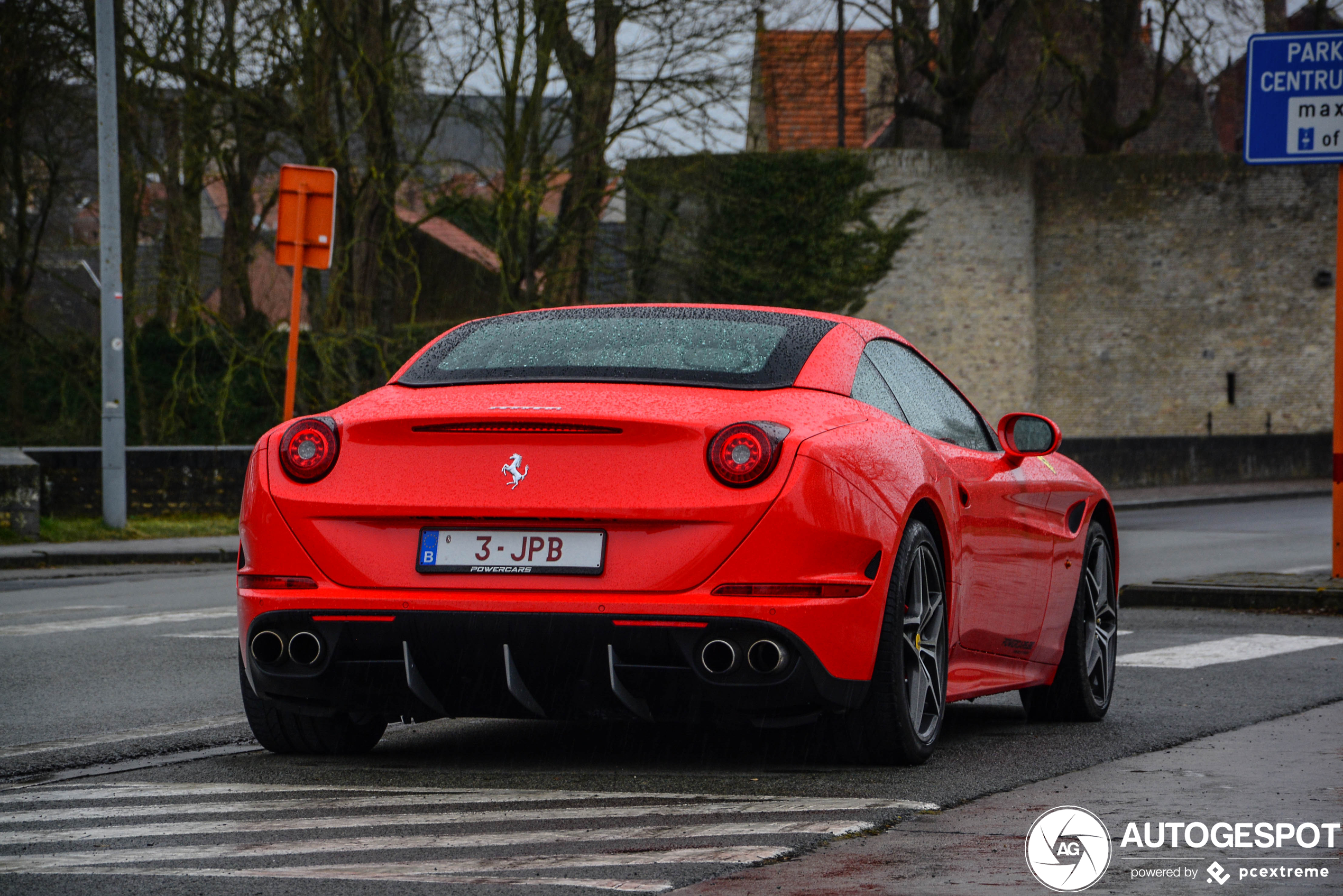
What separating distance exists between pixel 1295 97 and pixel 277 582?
9185 millimetres

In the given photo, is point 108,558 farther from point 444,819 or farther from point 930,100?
point 930,100

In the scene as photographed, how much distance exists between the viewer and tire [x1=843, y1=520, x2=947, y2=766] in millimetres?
5348

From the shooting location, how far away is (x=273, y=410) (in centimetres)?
2939

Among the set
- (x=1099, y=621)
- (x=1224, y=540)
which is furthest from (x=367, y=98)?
(x=1099, y=621)

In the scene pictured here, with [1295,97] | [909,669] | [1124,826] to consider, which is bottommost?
[1124,826]

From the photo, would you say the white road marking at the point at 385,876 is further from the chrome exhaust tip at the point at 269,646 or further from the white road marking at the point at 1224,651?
the white road marking at the point at 1224,651

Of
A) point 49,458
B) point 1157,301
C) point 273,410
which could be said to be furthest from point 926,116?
point 49,458

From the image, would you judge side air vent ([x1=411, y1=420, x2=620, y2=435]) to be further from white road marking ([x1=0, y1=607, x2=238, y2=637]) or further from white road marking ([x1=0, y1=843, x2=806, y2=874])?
white road marking ([x1=0, y1=607, x2=238, y2=637])

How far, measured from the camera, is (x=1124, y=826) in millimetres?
4598

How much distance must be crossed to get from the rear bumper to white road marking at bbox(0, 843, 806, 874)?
1.93 ft

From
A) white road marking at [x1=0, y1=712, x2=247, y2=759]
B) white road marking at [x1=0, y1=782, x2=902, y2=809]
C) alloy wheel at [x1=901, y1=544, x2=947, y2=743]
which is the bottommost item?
white road marking at [x1=0, y1=712, x2=247, y2=759]

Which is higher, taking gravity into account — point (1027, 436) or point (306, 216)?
point (306, 216)

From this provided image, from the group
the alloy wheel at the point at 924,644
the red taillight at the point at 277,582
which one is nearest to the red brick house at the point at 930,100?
the alloy wheel at the point at 924,644

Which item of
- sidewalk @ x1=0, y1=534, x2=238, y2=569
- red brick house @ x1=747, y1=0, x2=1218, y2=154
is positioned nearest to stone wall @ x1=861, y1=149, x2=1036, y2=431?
red brick house @ x1=747, y1=0, x2=1218, y2=154
